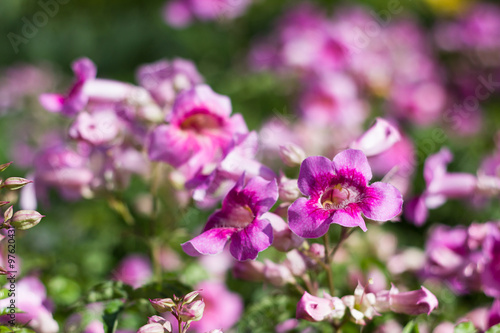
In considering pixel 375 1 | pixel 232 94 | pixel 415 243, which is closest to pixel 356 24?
pixel 232 94

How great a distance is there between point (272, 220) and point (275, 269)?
6.2 inches

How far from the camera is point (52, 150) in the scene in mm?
1471

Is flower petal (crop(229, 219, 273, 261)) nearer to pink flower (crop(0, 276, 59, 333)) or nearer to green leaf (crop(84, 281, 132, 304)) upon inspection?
green leaf (crop(84, 281, 132, 304))

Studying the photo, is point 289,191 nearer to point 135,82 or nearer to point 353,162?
point 353,162

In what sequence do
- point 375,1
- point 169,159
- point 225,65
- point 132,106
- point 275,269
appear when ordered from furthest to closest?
point 375,1 → point 225,65 → point 132,106 → point 169,159 → point 275,269

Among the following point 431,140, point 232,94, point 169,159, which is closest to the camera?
point 169,159

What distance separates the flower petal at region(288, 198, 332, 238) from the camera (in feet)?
3.08

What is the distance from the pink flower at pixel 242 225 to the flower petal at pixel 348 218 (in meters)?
0.11

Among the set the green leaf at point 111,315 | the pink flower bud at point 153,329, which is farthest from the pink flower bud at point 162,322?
the green leaf at point 111,315

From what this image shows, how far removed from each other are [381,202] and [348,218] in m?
0.08

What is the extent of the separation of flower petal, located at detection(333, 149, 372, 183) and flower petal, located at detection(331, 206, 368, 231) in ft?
0.23

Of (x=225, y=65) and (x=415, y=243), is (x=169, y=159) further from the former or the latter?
(x=225, y=65)

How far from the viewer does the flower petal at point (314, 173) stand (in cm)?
96

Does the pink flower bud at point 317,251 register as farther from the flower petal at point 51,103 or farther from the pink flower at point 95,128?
the flower petal at point 51,103
